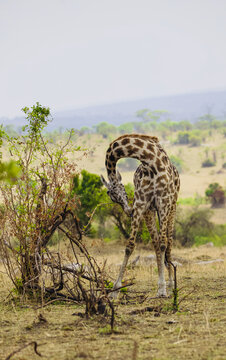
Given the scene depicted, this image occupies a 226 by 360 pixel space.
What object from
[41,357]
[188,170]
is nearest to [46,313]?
[41,357]

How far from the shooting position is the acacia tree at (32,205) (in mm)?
8289

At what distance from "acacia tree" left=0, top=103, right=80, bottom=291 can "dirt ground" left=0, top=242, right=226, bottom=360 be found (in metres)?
0.69

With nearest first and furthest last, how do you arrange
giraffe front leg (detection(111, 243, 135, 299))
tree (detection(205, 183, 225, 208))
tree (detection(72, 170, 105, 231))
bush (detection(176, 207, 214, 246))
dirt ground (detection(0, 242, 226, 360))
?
1. dirt ground (detection(0, 242, 226, 360))
2. giraffe front leg (detection(111, 243, 135, 299))
3. tree (detection(72, 170, 105, 231))
4. bush (detection(176, 207, 214, 246))
5. tree (detection(205, 183, 225, 208))

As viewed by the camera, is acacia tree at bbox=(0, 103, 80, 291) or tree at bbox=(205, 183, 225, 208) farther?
tree at bbox=(205, 183, 225, 208)

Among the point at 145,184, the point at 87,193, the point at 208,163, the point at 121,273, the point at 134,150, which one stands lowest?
the point at 208,163

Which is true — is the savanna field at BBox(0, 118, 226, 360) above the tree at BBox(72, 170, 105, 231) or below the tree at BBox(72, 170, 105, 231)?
above

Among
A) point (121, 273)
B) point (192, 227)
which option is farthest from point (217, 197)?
point (121, 273)

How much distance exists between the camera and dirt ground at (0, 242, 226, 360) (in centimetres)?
512

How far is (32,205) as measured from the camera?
8453 mm

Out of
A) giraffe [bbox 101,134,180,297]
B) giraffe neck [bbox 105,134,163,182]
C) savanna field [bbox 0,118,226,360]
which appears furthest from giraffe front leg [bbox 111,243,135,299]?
giraffe neck [bbox 105,134,163,182]

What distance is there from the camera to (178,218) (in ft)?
84.1

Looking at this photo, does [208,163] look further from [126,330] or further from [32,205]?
[126,330]

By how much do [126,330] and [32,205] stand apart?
3.11 m

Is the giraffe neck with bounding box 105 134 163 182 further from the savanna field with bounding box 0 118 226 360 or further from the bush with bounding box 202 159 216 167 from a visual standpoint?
the bush with bounding box 202 159 216 167
